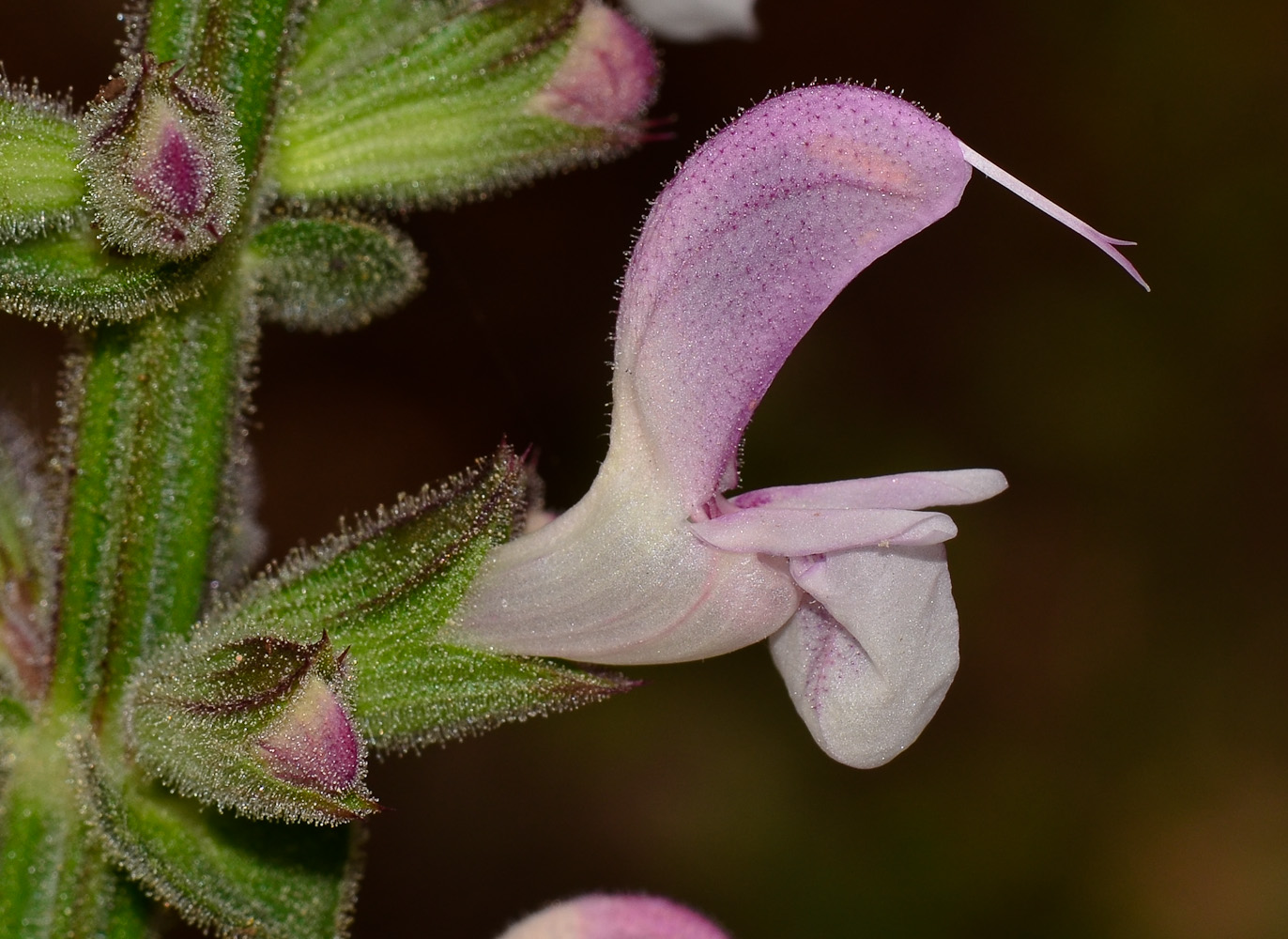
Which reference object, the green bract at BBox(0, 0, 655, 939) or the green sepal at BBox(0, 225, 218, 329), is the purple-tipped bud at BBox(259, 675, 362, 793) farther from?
the green sepal at BBox(0, 225, 218, 329)

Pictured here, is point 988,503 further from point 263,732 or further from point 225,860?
point 263,732

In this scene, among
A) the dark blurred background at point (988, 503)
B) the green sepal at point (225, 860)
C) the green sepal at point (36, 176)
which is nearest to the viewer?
the green sepal at point (36, 176)

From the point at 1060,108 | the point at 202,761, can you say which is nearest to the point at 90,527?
the point at 202,761

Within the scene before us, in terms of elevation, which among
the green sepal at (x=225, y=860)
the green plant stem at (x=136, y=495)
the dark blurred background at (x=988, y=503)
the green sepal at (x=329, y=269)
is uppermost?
the green sepal at (x=329, y=269)

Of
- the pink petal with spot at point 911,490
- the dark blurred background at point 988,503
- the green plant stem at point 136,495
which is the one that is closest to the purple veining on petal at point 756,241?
the pink petal with spot at point 911,490

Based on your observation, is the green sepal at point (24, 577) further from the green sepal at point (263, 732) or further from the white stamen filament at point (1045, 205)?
the white stamen filament at point (1045, 205)

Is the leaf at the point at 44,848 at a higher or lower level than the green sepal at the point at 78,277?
lower
